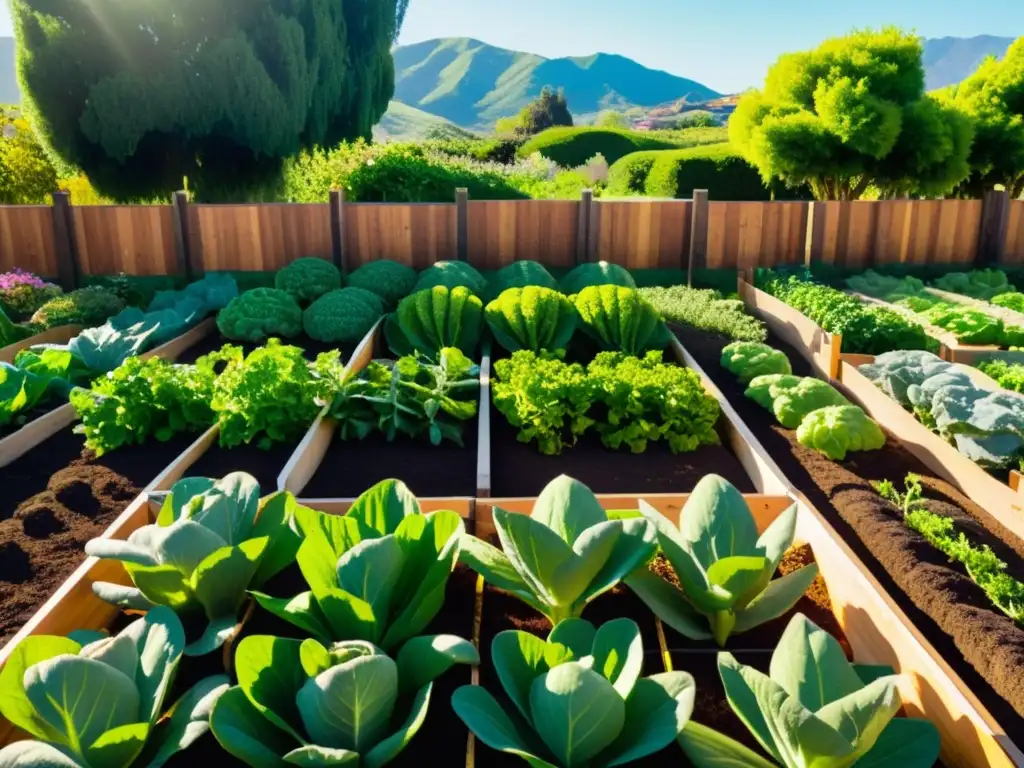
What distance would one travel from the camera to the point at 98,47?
10.9m

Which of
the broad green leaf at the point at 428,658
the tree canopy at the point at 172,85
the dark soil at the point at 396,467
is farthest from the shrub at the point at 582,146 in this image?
the broad green leaf at the point at 428,658

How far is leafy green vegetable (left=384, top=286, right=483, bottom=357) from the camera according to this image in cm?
559

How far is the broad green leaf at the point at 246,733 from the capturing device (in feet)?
5.05

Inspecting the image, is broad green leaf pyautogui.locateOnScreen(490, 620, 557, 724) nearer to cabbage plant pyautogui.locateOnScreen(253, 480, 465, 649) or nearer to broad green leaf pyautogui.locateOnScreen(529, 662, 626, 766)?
broad green leaf pyautogui.locateOnScreen(529, 662, 626, 766)

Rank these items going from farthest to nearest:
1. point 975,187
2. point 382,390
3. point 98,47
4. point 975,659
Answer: point 975,187 → point 98,47 → point 382,390 → point 975,659

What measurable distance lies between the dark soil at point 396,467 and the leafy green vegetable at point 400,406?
51mm

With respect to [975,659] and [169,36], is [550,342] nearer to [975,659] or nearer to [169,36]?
[975,659]

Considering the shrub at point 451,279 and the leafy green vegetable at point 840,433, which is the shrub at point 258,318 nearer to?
the shrub at point 451,279

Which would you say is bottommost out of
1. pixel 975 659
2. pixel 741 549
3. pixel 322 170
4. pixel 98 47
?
pixel 975 659

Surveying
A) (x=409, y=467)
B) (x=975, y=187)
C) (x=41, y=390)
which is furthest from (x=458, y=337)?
(x=975, y=187)

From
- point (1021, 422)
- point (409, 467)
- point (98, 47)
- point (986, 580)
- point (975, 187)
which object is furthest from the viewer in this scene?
point (975, 187)

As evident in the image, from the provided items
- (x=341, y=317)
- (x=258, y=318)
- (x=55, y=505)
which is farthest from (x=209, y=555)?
(x=258, y=318)

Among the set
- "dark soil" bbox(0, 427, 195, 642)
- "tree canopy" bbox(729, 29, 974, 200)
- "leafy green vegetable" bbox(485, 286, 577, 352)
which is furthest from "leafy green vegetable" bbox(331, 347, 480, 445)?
"tree canopy" bbox(729, 29, 974, 200)

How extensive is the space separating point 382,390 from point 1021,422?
3005mm
